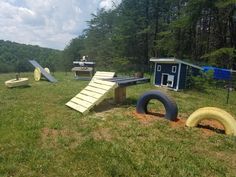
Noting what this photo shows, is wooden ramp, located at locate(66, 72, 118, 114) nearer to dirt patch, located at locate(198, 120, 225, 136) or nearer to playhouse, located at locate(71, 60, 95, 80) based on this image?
dirt patch, located at locate(198, 120, 225, 136)

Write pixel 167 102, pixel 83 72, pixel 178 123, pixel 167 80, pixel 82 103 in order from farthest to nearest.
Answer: pixel 83 72 → pixel 167 80 → pixel 82 103 → pixel 167 102 → pixel 178 123

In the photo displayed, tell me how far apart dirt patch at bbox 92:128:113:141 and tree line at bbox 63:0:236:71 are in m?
16.8

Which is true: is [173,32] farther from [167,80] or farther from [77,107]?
[77,107]

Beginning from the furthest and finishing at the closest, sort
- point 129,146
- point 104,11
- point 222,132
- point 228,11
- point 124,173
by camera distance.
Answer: point 104,11, point 228,11, point 222,132, point 129,146, point 124,173

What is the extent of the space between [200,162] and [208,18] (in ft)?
82.8

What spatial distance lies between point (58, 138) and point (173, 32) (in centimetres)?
2367

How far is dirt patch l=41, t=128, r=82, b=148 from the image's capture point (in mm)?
6661

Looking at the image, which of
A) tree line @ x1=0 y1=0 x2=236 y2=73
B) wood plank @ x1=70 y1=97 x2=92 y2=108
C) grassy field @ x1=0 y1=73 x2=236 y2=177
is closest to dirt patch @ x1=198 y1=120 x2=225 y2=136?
grassy field @ x1=0 y1=73 x2=236 y2=177

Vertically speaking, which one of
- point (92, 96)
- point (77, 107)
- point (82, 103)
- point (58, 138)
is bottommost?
point (58, 138)

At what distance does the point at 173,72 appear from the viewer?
57.2 ft

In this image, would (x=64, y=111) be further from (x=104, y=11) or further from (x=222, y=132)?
(x=104, y=11)

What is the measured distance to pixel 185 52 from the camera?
30.5 m

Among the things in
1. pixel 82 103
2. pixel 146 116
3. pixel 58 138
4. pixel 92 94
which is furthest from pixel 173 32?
pixel 58 138

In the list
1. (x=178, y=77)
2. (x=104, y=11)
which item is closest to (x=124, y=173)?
(x=178, y=77)
